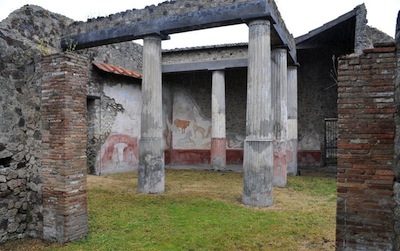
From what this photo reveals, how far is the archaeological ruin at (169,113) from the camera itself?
3.17m

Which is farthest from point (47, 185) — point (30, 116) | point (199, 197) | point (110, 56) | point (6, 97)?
point (110, 56)

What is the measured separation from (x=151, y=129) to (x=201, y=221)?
3.13 meters

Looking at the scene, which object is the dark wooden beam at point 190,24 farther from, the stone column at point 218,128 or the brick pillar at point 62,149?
the stone column at point 218,128

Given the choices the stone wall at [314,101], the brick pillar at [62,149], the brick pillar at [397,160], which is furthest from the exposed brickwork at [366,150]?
the stone wall at [314,101]

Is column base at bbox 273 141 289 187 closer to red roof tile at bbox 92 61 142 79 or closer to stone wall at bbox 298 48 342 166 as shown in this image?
stone wall at bbox 298 48 342 166

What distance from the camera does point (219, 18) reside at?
719 centimetres

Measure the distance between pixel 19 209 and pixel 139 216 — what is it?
191 centimetres

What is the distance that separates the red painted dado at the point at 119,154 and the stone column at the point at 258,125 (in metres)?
5.62

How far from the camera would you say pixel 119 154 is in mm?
11531

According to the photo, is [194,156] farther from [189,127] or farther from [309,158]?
[309,158]

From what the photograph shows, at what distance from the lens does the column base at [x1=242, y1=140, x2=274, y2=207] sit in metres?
6.76

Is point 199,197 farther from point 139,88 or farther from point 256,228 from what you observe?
point 139,88

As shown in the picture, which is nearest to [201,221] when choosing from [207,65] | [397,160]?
[397,160]

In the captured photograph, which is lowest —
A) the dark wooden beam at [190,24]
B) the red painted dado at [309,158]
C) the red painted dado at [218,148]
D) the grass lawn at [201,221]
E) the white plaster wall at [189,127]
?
the grass lawn at [201,221]
